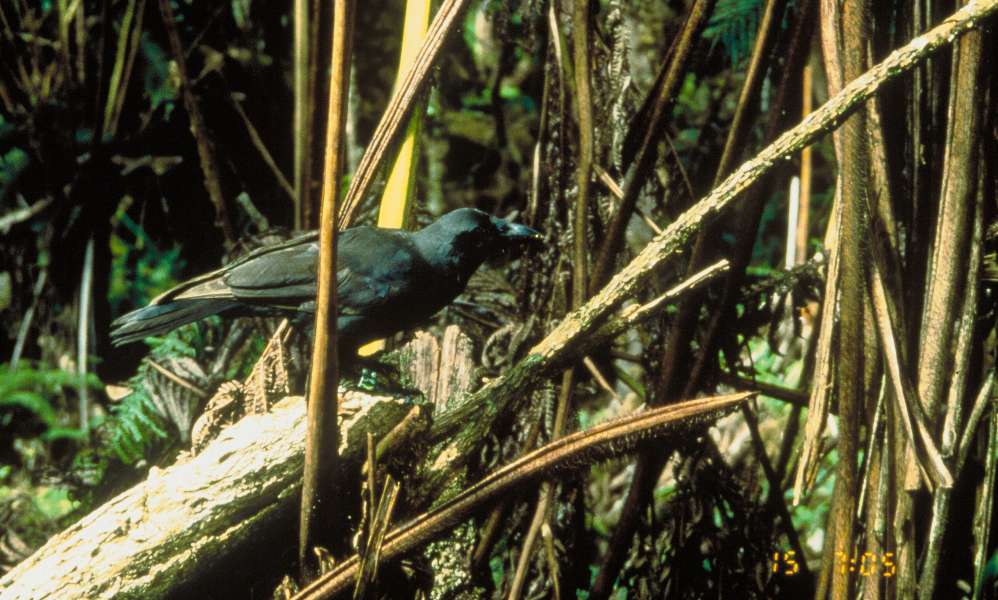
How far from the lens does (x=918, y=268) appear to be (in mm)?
2254

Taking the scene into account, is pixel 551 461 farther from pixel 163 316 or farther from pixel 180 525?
pixel 163 316

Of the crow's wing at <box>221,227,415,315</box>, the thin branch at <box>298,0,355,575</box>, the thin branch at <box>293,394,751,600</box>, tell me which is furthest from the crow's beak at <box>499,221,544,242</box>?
the thin branch at <box>298,0,355,575</box>

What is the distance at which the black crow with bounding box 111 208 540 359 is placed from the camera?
284 cm

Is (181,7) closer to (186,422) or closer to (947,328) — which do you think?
(186,422)

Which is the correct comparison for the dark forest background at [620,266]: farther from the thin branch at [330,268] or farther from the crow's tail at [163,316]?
the thin branch at [330,268]

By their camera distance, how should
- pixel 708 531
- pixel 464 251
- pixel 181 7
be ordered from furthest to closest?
pixel 181 7
pixel 464 251
pixel 708 531

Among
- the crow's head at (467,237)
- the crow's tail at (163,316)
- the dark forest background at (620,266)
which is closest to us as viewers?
the dark forest background at (620,266)

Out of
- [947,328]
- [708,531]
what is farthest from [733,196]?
[708,531]

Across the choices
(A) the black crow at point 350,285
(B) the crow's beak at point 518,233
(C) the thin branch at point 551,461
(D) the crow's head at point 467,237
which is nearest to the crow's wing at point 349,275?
(A) the black crow at point 350,285

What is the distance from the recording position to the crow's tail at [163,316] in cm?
280

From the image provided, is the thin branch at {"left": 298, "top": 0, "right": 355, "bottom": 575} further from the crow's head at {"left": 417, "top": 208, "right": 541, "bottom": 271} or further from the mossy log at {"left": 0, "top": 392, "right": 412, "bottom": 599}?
the crow's head at {"left": 417, "top": 208, "right": 541, "bottom": 271}

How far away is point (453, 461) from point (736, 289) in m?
0.89

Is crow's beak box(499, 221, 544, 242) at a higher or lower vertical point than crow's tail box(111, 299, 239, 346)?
higher

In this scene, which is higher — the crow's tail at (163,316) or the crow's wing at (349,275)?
the crow's wing at (349,275)
